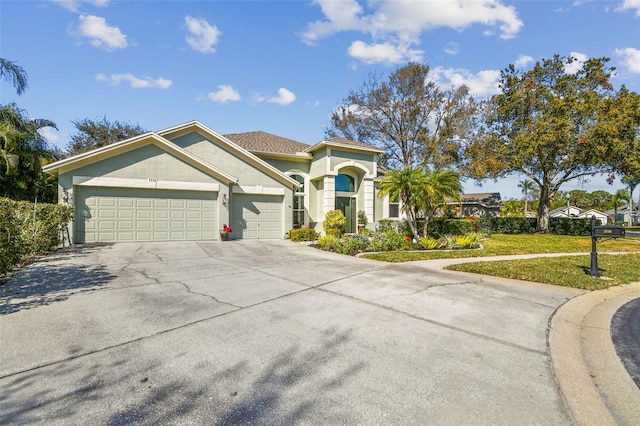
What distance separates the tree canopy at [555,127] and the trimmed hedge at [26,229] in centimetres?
2432

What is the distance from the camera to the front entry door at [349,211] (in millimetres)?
20234

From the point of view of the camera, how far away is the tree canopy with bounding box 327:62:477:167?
89.5 ft

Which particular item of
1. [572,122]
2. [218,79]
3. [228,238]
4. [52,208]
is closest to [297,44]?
[218,79]

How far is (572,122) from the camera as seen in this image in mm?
20609

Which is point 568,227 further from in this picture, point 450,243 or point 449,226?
point 450,243

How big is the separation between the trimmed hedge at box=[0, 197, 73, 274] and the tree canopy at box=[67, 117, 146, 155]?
71.9 ft

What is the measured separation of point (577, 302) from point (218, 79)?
1566cm

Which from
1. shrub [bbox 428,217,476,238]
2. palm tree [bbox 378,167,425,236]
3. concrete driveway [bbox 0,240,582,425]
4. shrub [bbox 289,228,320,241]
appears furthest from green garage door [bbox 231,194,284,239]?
concrete driveway [bbox 0,240,582,425]

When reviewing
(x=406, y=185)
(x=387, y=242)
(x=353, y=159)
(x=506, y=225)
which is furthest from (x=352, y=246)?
(x=506, y=225)

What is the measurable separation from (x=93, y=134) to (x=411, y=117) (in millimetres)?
30228

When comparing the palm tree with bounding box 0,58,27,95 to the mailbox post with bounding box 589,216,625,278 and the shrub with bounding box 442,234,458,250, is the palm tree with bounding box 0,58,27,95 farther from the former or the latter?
the mailbox post with bounding box 589,216,625,278

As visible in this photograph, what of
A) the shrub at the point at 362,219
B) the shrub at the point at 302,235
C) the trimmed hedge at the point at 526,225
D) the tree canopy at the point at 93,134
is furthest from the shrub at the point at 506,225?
the tree canopy at the point at 93,134

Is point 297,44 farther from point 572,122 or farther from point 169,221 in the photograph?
point 572,122

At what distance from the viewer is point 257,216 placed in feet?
56.2
